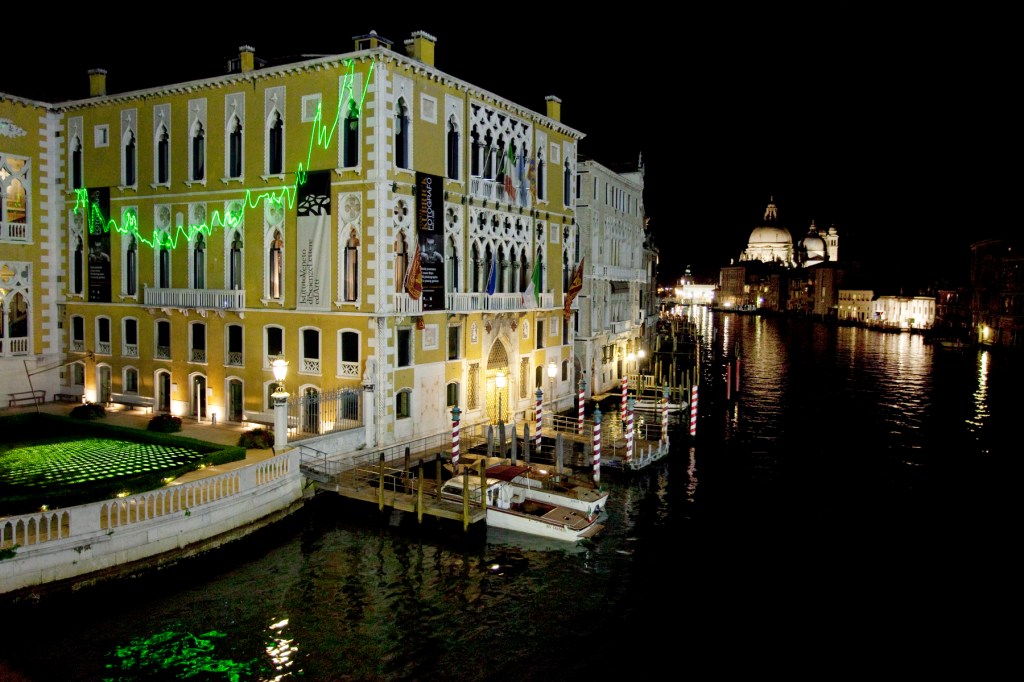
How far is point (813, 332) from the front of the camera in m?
114

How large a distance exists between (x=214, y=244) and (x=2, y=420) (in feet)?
30.2

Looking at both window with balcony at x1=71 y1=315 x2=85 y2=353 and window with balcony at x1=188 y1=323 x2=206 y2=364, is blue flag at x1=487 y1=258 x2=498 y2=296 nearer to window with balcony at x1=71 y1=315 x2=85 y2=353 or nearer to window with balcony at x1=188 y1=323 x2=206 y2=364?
window with balcony at x1=188 y1=323 x2=206 y2=364

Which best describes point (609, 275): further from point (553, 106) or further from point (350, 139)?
point (350, 139)

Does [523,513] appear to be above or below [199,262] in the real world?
below

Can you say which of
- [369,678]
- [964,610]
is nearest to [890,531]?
[964,610]

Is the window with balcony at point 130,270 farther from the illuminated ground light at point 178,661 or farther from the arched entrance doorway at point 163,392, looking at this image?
the illuminated ground light at point 178,661

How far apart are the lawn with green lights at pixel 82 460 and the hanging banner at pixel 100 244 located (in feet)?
22.0

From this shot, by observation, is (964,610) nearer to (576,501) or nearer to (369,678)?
(576,501)

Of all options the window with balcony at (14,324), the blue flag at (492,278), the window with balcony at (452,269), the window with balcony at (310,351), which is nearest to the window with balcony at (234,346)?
the window with balcony at (310,351)

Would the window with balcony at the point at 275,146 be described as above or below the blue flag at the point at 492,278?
above

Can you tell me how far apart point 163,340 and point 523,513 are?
17279 mm

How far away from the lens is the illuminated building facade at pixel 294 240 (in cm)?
2672

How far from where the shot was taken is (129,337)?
106 feet

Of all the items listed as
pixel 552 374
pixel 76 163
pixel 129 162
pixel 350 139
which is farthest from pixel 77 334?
pixel 552 374
